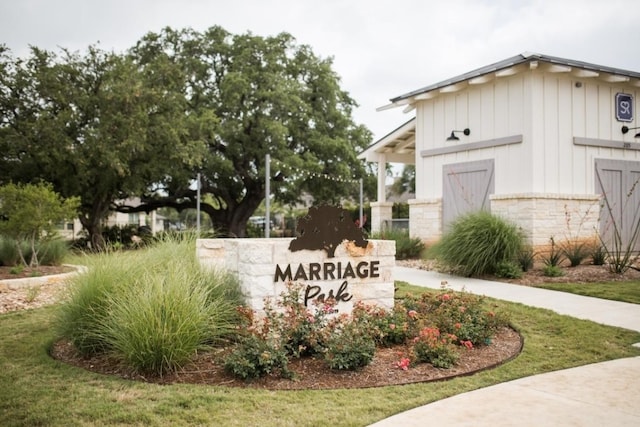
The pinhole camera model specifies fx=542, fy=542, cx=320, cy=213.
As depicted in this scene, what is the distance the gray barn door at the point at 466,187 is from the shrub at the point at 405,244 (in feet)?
3.18

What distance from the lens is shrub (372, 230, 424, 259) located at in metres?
15.0

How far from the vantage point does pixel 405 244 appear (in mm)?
15078

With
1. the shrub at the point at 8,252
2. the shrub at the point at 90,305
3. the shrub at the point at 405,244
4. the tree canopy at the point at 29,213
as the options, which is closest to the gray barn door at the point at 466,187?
the shrub at the point at 405,244

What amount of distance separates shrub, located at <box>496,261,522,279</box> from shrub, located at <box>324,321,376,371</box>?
6.55 m

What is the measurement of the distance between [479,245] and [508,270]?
2.45 ft

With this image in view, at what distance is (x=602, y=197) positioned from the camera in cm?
1368

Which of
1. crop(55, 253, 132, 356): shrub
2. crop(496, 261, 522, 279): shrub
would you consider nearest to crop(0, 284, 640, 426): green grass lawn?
crop(55, 253, 132, 356): shrub

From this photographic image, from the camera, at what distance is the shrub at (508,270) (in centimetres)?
1081

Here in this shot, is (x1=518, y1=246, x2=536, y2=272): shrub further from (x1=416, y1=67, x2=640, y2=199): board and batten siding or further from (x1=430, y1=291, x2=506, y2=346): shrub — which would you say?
(x1=430, y1=291, x2=506, y2=346): shrub

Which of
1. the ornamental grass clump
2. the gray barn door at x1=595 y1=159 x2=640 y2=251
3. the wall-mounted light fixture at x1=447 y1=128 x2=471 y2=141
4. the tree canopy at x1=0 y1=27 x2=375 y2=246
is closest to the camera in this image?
the ornamental grass clump

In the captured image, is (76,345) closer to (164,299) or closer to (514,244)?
(164,299)

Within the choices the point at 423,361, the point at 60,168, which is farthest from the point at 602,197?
the point at 60,168

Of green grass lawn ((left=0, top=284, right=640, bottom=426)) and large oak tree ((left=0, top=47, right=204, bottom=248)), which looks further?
large oak tree ((left=0, top=47, right=204, bottom=248))

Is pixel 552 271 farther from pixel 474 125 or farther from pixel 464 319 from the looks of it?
pixel 464 319
